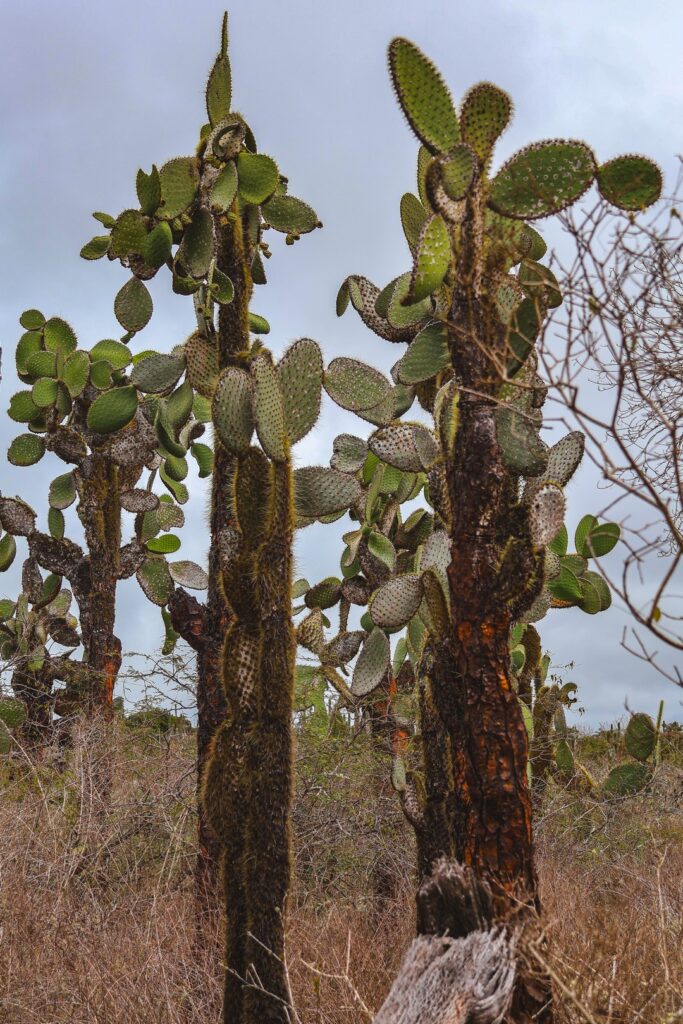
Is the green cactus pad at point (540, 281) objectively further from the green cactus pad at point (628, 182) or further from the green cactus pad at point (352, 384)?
the green cactus pad at point (352, 384)

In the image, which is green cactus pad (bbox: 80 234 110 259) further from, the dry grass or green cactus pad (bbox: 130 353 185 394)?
the dry grass

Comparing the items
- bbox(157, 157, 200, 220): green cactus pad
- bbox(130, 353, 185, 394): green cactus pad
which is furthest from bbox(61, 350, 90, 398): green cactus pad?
bbox(157, 157, 200, 220): green cactus pad

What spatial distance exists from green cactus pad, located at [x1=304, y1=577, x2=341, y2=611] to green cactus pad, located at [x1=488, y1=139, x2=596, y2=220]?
379 centimetres

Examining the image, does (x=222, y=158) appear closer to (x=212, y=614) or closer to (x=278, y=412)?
(x=278, y=412)

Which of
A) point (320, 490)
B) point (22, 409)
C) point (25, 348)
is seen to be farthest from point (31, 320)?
point (320, 490)

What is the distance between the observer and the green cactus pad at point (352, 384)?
452 centimetres

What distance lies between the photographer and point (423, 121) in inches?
131

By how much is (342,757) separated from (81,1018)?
3053mm

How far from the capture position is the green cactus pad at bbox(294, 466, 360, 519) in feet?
13.4

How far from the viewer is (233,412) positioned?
142 inches

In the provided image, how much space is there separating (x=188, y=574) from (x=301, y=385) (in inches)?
166

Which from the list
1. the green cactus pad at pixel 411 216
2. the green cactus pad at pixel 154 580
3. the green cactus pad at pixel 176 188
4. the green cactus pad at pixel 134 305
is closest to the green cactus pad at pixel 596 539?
the green cactus pad at pixel 411 216

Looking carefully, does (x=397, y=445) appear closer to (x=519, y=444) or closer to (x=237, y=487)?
(x=237, y=487)

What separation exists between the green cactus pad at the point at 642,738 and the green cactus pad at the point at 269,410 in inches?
158
